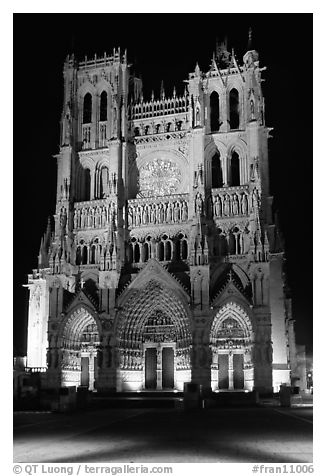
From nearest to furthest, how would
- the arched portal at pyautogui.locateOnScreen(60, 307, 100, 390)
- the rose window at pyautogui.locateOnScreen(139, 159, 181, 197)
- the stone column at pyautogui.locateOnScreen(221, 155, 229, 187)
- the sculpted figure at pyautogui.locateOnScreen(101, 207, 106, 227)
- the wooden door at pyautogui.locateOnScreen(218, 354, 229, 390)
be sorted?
the wooden door at pyautogui.locateOnScreen(218, 354, 229, 390)
the arched portal at pyautogui.locateOnScreen(60, 307, 100, 390)
the stone column at pyautogui.locateOnScreen(221, 155, 229, 187)
the sculpted figure at pyautogui.locateOnScreen(101, 207, 106, 227)
the rose window at pyautogui.locateOnScreen(139, 159, 181, 197)

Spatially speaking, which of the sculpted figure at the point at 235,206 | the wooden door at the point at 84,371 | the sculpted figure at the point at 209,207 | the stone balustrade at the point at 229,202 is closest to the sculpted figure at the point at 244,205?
the stone balustrade at the point at 229,202

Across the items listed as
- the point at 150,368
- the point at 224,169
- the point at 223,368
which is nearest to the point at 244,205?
the point at 224,169

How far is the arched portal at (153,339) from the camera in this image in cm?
3759

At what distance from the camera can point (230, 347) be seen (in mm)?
37000

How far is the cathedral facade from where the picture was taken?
36406mm

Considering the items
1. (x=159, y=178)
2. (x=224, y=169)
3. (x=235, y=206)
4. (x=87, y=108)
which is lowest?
(x=235, y=206)

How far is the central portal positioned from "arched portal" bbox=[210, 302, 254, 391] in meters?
3.15

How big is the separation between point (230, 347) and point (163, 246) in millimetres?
7509

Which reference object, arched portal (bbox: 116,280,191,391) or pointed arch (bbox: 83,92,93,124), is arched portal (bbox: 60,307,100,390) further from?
pointed arch (bbox: 83,92,93,124)

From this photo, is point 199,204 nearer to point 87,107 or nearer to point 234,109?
point 234,109

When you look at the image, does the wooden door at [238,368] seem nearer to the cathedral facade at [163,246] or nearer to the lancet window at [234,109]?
the cathedral facade at [163,246]

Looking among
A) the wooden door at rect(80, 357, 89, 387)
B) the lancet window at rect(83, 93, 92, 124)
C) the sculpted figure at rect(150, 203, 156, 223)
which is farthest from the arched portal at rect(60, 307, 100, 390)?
the lancet window at rect(83, 93, 92, 124)

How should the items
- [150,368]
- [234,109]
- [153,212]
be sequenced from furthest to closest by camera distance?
[234,109] < [153,212] < [150,368]

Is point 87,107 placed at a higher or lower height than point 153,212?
higher
